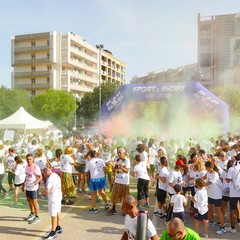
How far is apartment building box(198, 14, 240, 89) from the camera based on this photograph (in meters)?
58.9

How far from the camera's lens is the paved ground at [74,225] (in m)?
6.97

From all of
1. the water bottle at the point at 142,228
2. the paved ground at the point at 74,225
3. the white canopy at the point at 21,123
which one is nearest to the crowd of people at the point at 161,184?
the paved ground at the point at 74,225

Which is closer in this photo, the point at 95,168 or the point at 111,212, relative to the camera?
the point at 111,212

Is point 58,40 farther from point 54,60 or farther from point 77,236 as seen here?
point 77,236

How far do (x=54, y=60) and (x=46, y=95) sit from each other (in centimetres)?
1535

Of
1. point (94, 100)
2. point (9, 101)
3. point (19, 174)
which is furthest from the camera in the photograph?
point (94, 100)

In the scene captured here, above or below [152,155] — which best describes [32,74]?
above

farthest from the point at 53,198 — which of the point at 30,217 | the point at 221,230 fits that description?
the point at 221,230

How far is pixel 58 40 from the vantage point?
60.0m

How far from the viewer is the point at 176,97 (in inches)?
798

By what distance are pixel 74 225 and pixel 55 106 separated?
129 feet

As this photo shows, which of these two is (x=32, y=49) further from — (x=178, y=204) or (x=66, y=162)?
(x=178, y=204)

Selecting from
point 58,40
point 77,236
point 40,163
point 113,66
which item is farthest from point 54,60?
point 77,236

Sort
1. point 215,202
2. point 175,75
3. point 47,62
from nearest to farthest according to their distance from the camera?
point 215,202, point 47,62, point 175,75
